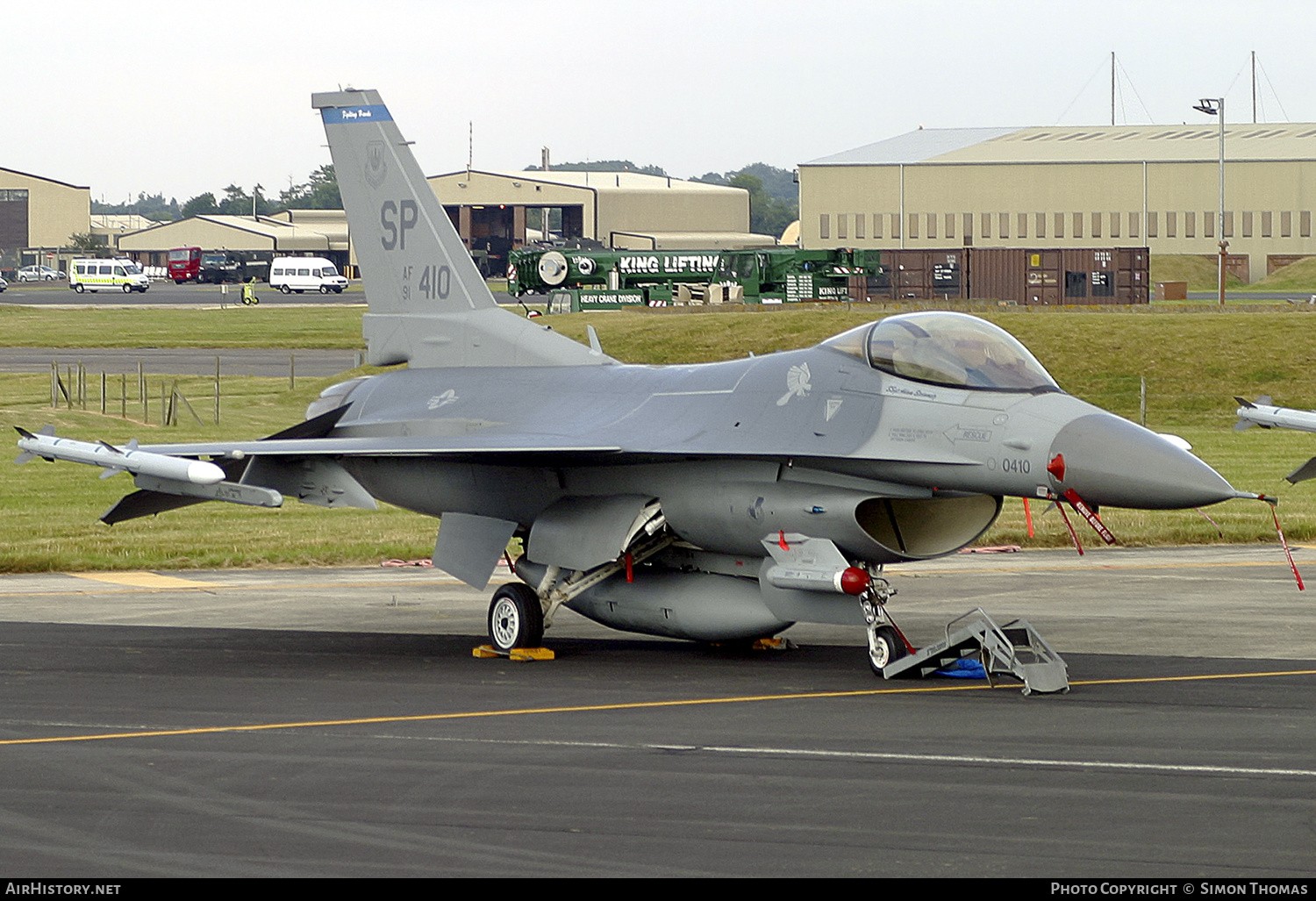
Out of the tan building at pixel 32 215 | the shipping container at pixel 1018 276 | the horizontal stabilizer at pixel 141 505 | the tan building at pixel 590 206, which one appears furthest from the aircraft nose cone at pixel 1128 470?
the tan building at pixel 32 215

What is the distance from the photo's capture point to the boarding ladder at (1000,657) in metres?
13.1

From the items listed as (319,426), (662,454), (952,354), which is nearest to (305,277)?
(319,426)

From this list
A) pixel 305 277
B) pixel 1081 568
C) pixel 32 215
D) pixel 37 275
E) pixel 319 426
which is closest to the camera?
pixel 319 426

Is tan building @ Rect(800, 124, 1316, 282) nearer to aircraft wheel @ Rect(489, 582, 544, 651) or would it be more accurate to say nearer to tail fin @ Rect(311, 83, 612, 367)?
tail fin @ Rect(311, 83, 612, 367)

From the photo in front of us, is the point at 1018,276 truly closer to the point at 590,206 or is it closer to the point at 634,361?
the point at 634,361

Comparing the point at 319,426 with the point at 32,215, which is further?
the point at 32,215

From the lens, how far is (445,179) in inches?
5645

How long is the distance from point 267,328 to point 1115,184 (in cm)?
4965

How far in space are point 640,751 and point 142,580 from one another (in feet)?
38.8

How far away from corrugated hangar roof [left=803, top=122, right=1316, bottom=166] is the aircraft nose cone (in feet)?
278

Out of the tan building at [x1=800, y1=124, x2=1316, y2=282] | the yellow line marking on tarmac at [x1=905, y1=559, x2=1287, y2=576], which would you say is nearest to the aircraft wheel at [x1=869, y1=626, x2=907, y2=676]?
the yellow line marking on tarmac at [x1=905, y1=559, x2=1287, y2=576]

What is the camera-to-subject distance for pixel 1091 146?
98.5 m
